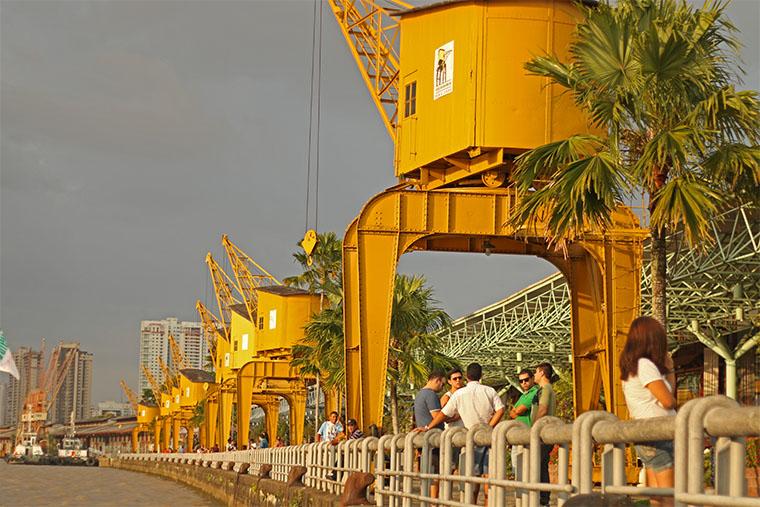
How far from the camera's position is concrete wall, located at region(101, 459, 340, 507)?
19.6 meters

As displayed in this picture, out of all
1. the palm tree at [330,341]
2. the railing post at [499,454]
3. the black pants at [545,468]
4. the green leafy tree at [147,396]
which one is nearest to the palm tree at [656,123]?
the black pants at [545,468]

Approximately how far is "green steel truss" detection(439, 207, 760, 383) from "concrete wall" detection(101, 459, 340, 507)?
8.13 metres

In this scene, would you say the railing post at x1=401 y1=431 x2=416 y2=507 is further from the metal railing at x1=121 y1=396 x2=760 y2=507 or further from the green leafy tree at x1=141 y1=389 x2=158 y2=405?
the green leafy tree at x1=141 y1=389 x2=158 y2=405

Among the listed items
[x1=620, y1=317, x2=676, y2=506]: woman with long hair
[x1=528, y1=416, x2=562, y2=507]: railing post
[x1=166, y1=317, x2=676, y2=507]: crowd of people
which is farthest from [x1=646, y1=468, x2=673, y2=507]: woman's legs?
[x1=528, y1=416, x2=562, y2=507]: railing post

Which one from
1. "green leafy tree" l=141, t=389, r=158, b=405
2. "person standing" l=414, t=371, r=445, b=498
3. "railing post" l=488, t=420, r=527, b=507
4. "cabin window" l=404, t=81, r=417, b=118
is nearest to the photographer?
"railing post" l=488, t=420, r=527, b=507

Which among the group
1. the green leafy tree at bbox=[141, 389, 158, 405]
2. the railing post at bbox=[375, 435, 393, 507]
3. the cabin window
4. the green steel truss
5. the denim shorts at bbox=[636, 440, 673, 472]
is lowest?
the railing post at bbox=[375, 435, 393, 507]

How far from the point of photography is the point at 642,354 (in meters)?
7.86

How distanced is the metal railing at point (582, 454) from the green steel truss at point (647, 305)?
10.7 m

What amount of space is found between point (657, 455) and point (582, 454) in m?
0.41

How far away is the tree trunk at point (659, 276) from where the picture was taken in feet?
59.7

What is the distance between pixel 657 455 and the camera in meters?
7.06

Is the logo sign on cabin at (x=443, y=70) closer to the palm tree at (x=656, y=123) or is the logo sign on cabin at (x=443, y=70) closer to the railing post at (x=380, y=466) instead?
the palm tree at (x=656, y=123)

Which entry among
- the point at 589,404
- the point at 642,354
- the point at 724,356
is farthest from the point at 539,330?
the point at 642,354

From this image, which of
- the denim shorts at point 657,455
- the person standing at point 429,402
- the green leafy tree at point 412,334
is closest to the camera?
the denim shorts at point 657,455
